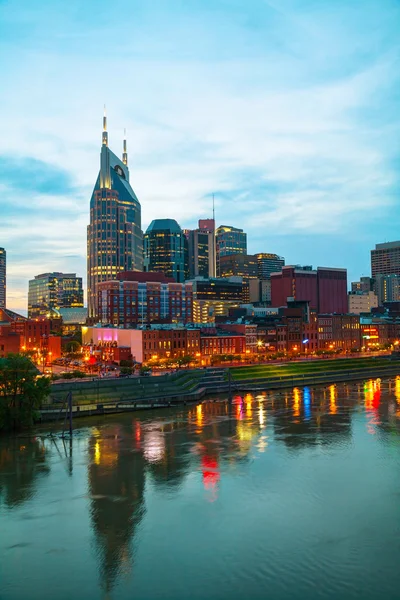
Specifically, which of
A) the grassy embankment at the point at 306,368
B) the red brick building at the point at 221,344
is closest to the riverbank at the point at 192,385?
the grassy embankment at the point at 306,368

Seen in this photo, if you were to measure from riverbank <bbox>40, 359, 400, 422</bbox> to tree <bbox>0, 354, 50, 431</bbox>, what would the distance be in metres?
5.46

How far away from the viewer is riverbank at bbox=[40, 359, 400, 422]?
8106cm

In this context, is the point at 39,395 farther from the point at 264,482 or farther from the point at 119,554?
the point at 119,554

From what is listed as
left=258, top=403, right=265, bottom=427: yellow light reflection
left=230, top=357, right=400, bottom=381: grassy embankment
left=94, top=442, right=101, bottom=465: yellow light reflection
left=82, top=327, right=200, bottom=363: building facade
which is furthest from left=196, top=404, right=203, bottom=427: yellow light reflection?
left=82, top=327, right=200, bottom=363: building facade

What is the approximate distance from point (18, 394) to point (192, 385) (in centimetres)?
3686

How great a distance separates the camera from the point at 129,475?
49312 millimetres

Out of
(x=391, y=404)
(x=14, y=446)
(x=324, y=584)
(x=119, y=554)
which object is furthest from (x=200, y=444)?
(x=391, y=404)

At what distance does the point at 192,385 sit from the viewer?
98.8m

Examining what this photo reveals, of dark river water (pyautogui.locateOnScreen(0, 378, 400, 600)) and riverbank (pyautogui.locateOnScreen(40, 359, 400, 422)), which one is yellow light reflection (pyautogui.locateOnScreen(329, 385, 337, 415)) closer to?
riverbank (pyautogui.locateOnScreen(40, 359, 400, 422))

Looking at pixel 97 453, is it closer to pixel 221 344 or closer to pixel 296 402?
pixel 296 402

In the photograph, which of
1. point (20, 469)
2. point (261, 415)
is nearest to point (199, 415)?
point (261, 415)

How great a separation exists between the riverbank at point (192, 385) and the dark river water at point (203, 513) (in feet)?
38.9

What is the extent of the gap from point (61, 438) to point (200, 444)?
52.5ft

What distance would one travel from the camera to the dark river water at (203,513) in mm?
30375
